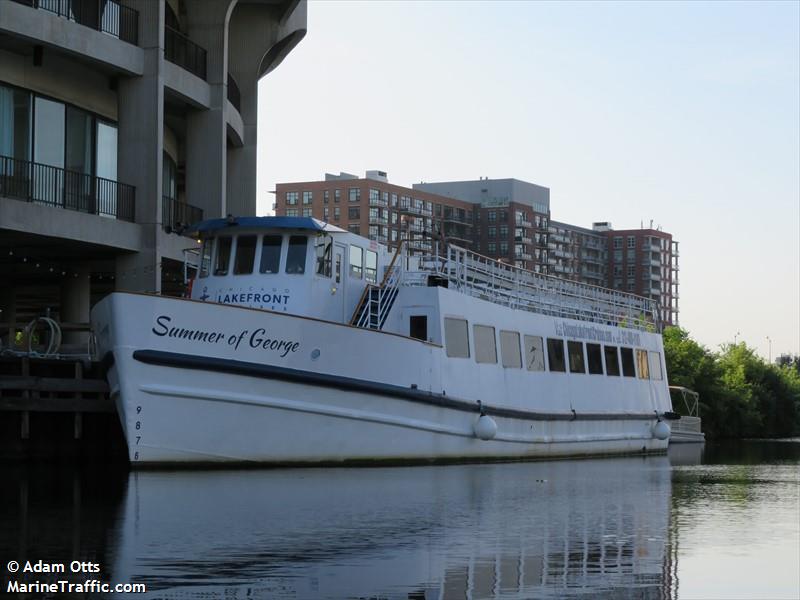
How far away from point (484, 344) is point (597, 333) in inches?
301

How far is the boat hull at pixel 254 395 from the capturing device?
21828 mm

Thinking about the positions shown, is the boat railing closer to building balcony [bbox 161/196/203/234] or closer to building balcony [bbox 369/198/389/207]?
building balcony [bbox 161/196/203/234]

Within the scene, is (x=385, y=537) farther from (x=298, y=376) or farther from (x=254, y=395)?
(x=298, y=376)

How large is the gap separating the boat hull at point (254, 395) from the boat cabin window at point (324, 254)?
1.91 m

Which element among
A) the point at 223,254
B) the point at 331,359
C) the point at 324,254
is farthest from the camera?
the point at 324,254

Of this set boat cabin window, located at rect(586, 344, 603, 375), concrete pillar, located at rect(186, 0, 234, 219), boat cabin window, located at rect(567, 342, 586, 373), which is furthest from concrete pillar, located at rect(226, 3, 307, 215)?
boat cabin window, located at rect(567, 342, 586, 373)

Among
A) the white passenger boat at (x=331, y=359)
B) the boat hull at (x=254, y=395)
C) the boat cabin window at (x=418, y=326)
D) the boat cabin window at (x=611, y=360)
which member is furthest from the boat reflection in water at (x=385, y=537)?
the boat cabin window at (x=611, y=360)

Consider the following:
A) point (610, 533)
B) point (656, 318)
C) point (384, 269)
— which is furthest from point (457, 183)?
point (610, 533)

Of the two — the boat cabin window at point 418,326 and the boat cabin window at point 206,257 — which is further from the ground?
the boat cabin window at point 206,257

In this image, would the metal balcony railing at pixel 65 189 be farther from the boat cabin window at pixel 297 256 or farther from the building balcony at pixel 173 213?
the boat cabin window at pixel 297 256

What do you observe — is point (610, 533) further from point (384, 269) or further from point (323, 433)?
point (384, 269)

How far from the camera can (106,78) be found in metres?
34.7

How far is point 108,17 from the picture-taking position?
33.7m

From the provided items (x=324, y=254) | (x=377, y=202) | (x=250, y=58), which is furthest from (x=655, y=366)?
(x=377, y=202)
